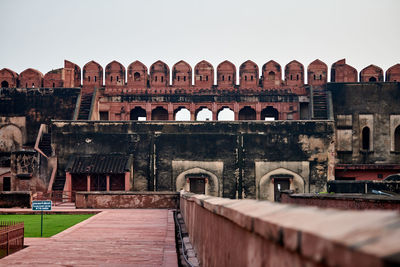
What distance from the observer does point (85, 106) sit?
2556cm

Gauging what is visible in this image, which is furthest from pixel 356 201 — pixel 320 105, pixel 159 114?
pixel 159 114


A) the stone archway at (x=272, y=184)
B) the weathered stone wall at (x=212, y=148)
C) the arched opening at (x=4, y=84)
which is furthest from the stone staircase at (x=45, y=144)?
the stone archway at (x=272, y=184)

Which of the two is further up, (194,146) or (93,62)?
(93,62)

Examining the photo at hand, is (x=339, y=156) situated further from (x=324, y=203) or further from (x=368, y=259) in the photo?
(x=368, y=259)

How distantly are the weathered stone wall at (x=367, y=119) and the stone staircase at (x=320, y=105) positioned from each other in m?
0.51

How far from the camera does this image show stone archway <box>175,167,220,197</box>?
2164cm

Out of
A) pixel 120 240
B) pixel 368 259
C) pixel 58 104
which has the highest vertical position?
pixel 58 104

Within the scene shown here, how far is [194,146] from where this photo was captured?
22141 millimetres

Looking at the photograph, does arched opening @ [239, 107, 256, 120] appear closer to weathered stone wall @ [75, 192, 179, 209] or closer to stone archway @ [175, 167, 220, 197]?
stone archway @ [175, 167, 220, 197]

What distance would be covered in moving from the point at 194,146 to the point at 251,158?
2.70 m

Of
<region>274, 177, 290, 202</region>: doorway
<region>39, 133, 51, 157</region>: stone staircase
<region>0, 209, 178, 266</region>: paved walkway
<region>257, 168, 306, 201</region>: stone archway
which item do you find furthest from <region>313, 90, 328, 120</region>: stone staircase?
<region>0, 209, 178, 266</region>: paved walkway

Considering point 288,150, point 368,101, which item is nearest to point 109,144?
point 288,150

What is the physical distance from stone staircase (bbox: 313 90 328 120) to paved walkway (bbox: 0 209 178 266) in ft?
55.1

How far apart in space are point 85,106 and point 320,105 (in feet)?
41.0
